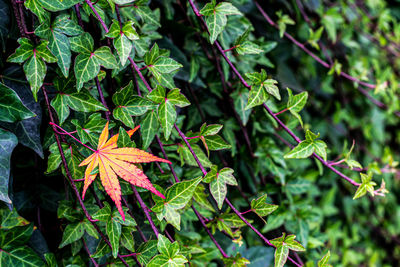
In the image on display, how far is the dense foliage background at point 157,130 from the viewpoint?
765mm

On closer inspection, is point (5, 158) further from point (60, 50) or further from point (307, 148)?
point (307, 148)

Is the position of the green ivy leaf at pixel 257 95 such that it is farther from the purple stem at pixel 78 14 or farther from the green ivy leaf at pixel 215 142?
the purple stem at pixel 78 14

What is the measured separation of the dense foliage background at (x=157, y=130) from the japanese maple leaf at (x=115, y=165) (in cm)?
2

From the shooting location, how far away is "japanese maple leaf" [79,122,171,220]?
0.66 metres

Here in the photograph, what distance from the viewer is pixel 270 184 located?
1.23m

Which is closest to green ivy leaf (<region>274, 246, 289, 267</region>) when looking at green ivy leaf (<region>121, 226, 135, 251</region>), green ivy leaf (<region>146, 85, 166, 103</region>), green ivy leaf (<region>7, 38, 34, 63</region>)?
green ivy leaf (<region>121, 226, 135, 251</region>)

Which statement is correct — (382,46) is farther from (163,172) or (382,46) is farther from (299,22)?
(163,172)

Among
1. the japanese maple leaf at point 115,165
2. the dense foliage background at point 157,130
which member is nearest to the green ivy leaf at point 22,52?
the dense foliage background at point 157,130

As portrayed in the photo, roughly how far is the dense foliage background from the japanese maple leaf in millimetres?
21

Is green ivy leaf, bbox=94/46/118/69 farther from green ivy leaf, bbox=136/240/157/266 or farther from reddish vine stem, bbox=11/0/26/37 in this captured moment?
green ivy leaf, bbox=136/240/157/266

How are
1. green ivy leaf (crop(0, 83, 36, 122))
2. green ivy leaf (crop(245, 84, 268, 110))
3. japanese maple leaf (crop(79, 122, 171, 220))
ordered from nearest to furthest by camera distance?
1. japanese maple leaf (crop(79, 122, 171, 220))
2. green ivy leaf (crop(0, 83, 36, 122))
3. green ivy leaf (crop(245, 84, 268, 110))

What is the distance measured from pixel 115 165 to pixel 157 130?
198 mm

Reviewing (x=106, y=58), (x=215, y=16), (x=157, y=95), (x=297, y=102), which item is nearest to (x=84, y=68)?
(x=106, y=58)

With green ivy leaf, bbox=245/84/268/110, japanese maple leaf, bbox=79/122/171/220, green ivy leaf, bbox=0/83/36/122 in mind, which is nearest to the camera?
japanese maple leaf, bbox=79/122/171/220
